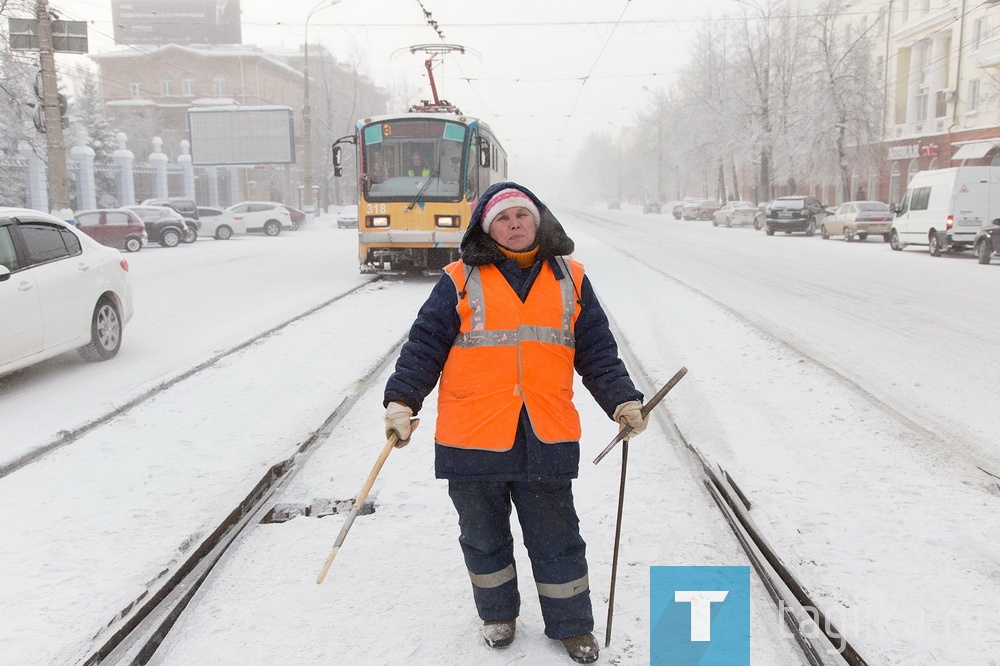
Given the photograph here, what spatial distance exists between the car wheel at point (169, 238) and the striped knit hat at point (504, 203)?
29277mm

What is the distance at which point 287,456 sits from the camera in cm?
526

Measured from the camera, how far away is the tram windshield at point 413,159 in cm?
1602

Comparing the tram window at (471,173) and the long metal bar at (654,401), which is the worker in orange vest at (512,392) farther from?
the tram window at (471,173)

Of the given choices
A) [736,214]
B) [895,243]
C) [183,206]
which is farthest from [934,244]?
[183,206]

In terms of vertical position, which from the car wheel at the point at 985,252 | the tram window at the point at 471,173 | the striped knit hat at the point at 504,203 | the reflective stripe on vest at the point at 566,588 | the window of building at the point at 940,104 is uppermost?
the window of building at the point at 940,104

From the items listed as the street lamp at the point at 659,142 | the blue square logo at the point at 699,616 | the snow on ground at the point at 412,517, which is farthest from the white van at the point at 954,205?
the street lamp at the point at 659,142

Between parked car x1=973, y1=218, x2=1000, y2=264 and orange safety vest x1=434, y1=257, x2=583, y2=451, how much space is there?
20042 mm

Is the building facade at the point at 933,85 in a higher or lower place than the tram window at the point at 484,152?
higher

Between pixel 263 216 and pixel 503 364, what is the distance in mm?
37722

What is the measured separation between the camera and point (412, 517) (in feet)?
14.0

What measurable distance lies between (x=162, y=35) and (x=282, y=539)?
90167 millimetres

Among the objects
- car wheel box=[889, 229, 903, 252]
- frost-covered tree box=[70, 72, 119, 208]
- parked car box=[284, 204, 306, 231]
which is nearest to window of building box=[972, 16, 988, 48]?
car wheel box=[889, 229, 903, 252]

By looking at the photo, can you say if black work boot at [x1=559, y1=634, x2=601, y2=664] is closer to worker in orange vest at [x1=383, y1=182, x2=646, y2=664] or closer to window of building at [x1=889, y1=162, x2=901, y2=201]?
worker in orange vest at [x1=383, y1=182, x2=646, y2=664]

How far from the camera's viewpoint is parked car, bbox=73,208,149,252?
2633 centimetres
